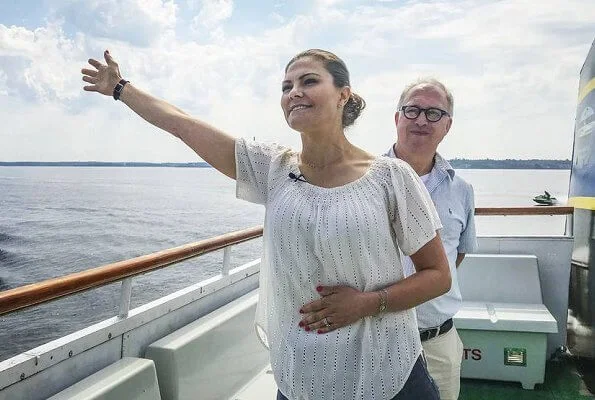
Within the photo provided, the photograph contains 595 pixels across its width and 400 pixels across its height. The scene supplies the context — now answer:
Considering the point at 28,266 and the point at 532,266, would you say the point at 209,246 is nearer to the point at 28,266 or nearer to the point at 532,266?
the point at 532,266

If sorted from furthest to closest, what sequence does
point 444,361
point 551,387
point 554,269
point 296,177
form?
point 554,269 → point 551,387 → point 444,361 → point 296,177

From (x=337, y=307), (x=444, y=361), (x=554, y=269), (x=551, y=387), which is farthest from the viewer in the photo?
(x=554, y=269)

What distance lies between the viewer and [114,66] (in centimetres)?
122

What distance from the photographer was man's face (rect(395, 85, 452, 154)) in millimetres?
1580

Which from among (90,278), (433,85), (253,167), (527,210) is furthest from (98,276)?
(527,210)

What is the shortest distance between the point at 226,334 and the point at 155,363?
0.42m

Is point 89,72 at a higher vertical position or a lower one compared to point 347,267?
higher

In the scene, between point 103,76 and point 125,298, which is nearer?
point 103,76

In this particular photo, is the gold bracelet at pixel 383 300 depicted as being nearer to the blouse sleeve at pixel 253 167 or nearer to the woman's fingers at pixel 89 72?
the blouse sleeve at pixel 253 167

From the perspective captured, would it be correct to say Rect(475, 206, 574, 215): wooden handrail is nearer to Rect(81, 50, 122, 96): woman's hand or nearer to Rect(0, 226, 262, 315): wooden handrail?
Rect(0, 226, 262, 315): wooden handrail

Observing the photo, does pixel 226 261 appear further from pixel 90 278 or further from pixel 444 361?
pixel 444 361

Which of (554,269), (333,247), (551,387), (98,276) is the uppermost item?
(333,247)

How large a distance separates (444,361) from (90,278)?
45.2 inches

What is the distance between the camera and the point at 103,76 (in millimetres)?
1218
